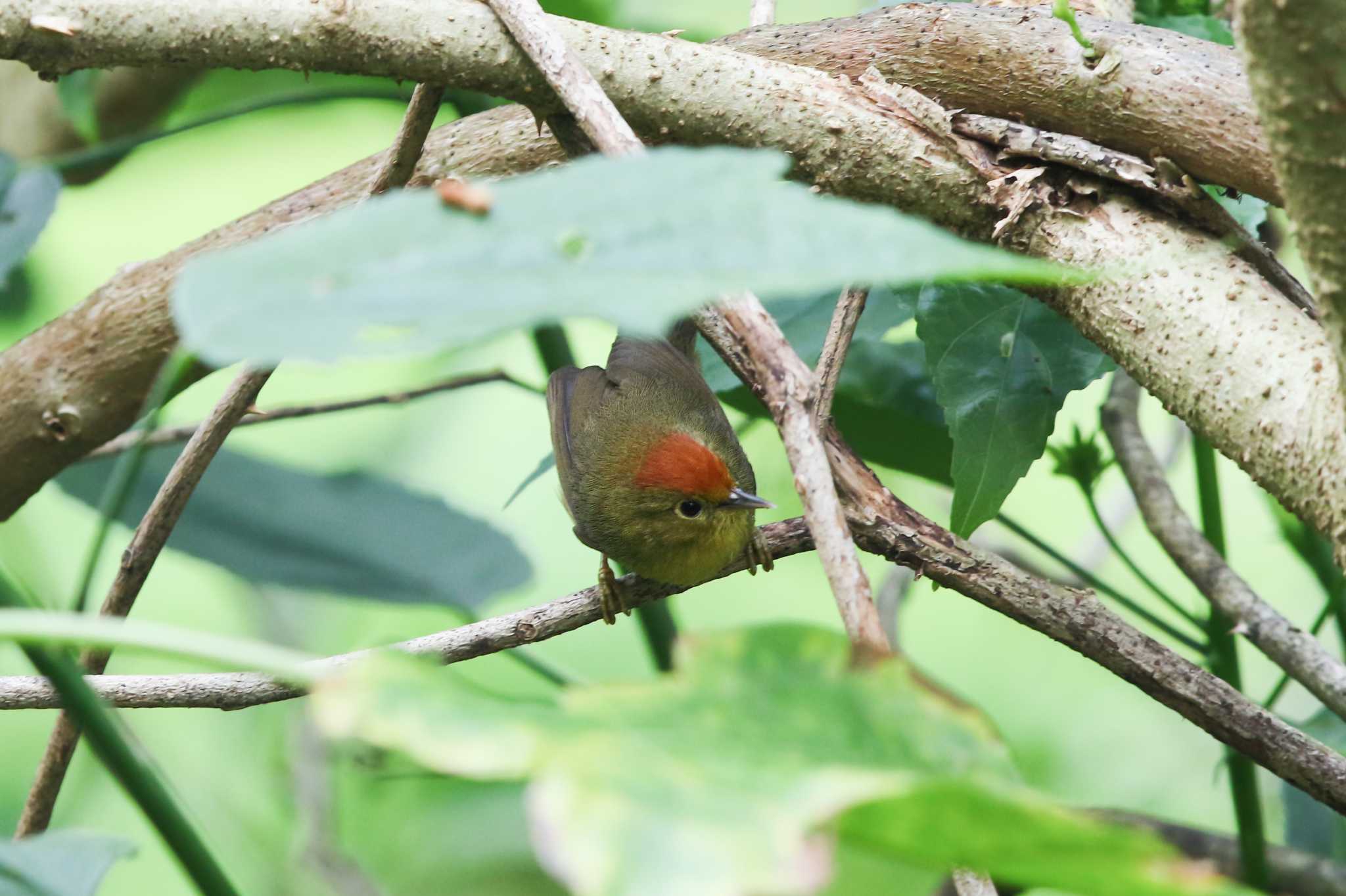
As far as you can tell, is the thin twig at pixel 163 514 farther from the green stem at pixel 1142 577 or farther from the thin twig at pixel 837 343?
the green stem at pixel 1142 577

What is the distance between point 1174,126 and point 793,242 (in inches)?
41.6

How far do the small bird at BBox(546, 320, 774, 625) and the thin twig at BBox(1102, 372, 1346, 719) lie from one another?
2.09 ft

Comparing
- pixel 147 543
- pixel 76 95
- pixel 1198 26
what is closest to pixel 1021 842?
pixel 147 543

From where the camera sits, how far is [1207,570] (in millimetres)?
1819

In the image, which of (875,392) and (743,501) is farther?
(743,501)

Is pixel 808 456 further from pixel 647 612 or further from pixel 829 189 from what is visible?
pixel 647 612

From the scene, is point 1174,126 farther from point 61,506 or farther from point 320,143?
point 61,506

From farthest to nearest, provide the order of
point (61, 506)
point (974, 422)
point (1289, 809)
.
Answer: point (61, 506), point (1289, 809), point (974, 422)

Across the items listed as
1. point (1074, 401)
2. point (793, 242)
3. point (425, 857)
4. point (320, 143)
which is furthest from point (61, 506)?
point (793, 242)

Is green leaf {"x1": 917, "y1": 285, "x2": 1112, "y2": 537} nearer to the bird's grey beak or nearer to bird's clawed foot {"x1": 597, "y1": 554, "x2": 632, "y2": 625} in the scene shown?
bird's clawed foot {"x1": 597, "y1": 554, "x2": 632, "y2": 625}

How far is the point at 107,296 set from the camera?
1889 mm

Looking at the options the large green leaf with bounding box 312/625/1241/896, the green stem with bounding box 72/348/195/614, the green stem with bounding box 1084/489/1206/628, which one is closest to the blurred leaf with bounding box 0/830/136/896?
the green stem with bounding box 72/348/195/614

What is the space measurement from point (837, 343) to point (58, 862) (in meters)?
0.90

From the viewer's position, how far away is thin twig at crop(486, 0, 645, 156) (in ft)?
4.00
